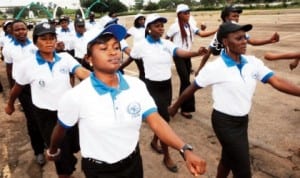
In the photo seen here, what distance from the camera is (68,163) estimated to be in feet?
15.3

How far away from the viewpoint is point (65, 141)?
14.8 feet

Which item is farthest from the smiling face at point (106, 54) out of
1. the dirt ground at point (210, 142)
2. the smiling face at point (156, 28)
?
the dirt ground at point (210, 142)

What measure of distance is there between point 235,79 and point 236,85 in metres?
0.06

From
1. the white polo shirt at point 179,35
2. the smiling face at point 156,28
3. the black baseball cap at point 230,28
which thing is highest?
the black baseball cap at point 230,28

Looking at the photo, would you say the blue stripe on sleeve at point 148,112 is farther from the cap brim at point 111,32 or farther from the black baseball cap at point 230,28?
the black baseball cap at point 230,28

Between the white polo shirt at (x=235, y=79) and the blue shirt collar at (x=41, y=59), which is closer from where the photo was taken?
the white polo shirt at (x=235, y=79)

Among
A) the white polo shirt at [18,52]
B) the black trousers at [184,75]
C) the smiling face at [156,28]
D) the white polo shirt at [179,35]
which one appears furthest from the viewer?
the white polo shirt at [179,35]

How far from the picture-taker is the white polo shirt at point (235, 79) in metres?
3.77

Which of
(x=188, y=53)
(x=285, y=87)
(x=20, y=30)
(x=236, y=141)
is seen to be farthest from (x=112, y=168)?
(x=20, y=30)

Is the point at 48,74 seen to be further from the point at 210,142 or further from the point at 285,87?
the point at 210,142

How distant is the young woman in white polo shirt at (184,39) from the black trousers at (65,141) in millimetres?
3035

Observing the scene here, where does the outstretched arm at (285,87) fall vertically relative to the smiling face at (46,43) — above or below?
below

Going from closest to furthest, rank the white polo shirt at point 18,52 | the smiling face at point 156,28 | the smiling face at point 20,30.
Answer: the smiling face at point 156,28 → the smiling face at point 20,30 → the white polo shirt at point 18,52

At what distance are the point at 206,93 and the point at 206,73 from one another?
214 inches
